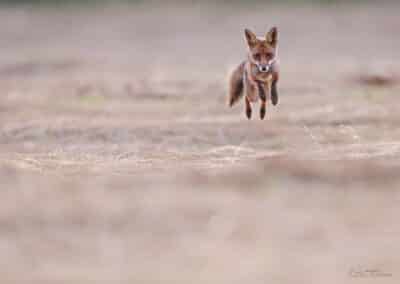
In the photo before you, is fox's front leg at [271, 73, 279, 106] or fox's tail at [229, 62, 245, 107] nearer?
fox's front leg at [271, 73, 279, 106]

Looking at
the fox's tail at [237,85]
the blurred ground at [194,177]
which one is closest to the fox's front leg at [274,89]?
the fox's tail at [237,85]

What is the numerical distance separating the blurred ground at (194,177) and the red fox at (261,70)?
39cm

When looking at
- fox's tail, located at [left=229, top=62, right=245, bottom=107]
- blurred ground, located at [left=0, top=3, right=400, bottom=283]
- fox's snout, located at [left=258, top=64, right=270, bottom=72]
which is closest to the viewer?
fox's snout, located at [left=258, top=64, right=270, bottom=72]

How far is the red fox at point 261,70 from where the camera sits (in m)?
2.07

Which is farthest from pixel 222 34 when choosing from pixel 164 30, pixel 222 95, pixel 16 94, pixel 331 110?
pixel 331 110

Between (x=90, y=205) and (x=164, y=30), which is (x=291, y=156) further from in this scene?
(x=164, y=30)

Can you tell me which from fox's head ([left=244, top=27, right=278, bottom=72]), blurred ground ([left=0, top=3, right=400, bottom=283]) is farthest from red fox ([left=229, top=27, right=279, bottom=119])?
blurred ground ([left=0, top=3, right=400, bottom=283])

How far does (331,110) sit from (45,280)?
3.89ft

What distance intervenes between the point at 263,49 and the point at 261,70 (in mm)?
45

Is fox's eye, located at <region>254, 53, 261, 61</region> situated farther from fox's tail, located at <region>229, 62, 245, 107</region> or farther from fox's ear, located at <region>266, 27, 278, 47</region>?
fox's tail, located at <region>229, 62, 245, 107</region>

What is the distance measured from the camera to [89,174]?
260cm

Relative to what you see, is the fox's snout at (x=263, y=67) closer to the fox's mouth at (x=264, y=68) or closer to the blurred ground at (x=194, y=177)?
the fox's mouth at (x=264, y=68)

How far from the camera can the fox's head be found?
6.77ft

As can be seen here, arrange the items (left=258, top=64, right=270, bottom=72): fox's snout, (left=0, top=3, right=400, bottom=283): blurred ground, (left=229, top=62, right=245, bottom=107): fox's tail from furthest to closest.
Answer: (left=0, top=3, right=400, bottom=283): blurred ground → (left=229, top=62, right=245, bottom=107): fox's tail → (left=258, top=64, right=270, bottom=72): fox's snout
